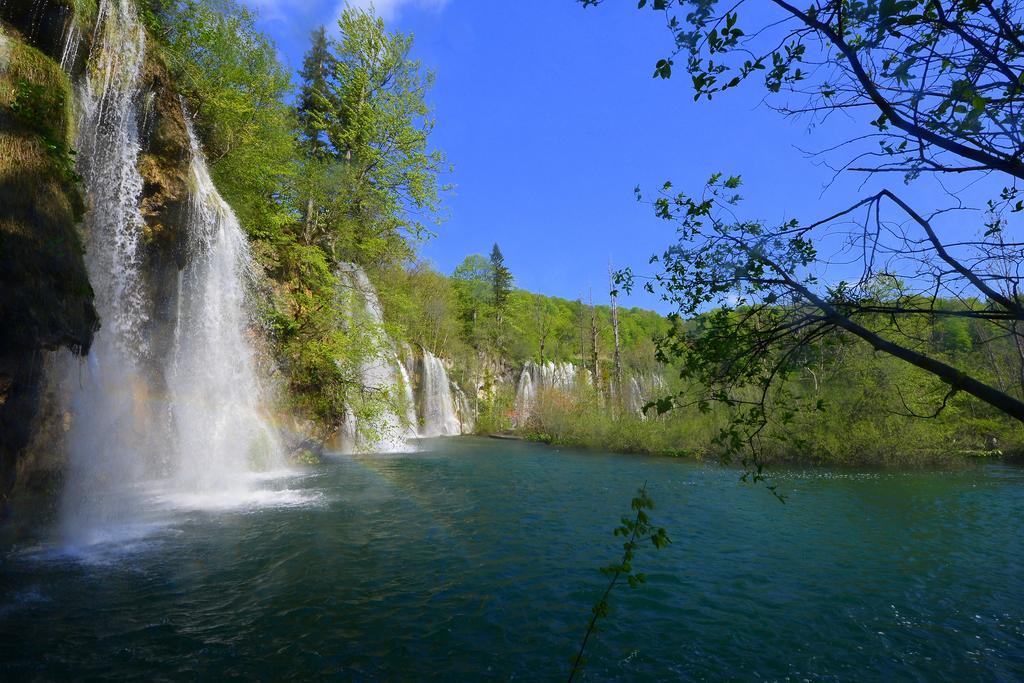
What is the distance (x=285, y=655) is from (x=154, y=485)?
9845mm

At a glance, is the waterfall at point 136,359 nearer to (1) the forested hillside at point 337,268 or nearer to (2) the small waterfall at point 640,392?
(1) the forested hillside at point 337,268

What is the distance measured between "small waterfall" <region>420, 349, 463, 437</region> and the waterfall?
19.9m

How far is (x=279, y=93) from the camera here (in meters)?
18.8

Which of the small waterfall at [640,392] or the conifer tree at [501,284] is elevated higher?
the conifer tree at [501,284]

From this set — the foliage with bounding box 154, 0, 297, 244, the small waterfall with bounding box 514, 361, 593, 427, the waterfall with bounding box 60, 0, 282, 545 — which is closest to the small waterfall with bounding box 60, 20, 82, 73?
the waterfall with bounding box 60, 0, 282, 545

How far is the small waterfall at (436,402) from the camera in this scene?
3509cm

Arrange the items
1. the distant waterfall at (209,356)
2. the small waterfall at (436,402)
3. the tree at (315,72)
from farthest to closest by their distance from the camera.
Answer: the small waterfall at (436,402), the tree at (315,72), the distant waterfall at (209,356)

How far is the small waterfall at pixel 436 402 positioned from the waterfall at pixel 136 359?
19.9 meters

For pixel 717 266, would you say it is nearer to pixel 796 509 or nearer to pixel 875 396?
pixel 796 509

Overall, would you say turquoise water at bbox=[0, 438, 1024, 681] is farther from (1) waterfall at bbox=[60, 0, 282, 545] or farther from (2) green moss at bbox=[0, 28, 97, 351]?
(2) green moss at bbox=[0, 28, 97, 351]

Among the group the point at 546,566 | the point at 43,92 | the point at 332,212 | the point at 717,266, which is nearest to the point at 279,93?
the point at 332,212

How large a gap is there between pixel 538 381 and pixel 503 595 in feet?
131

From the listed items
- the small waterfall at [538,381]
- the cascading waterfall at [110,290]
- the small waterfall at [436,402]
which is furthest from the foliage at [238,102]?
the small waterfall at [538,381]

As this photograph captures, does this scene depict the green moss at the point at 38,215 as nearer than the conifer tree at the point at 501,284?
Yes
